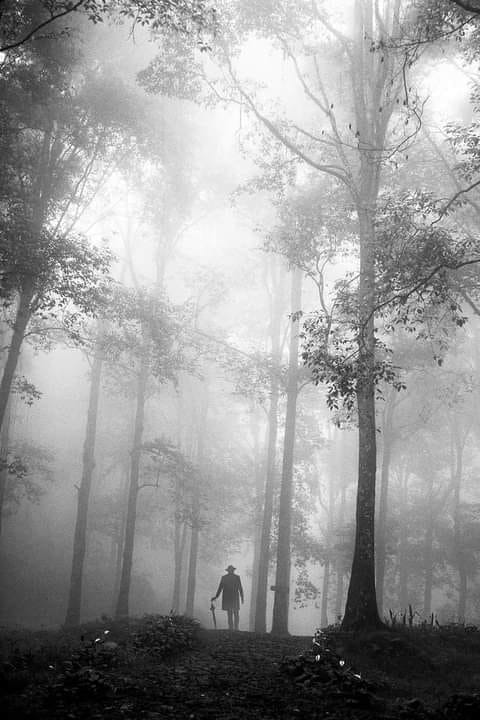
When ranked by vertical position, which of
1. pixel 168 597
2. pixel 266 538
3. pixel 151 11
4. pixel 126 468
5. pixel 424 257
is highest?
pixel 151 11

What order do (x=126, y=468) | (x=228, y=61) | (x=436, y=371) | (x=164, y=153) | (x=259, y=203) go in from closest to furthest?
1. (x=228, y=61)
2. (x=164, y=153)
3. (x=436, y=371)
4. (x=259, y=203)
5. (x=126, y=468)

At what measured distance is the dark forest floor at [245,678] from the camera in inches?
175

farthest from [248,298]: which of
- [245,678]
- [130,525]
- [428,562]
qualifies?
[245,678]

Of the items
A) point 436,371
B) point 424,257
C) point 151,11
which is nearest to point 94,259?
point 151,11

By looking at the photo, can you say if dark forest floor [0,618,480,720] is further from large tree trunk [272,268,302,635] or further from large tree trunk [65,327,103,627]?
large tree trunk [65,327,103,627]

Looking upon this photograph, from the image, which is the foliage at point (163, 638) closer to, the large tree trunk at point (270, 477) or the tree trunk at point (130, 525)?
the tree trunk at point (130, 525)

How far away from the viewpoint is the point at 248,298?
27078 millimetres

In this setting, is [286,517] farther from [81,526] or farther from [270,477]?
[81,526]

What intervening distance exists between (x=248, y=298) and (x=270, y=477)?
1144cm

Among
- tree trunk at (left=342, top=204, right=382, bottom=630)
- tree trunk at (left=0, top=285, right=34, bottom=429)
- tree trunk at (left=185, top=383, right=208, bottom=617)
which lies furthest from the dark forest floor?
tree trunk at (left=185, top=383, right=208, bottom=617)

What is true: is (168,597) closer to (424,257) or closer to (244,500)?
(244,500)

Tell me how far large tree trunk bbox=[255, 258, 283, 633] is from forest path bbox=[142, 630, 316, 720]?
982cm

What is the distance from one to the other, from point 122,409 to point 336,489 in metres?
17.6

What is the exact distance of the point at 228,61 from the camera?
11.1m
